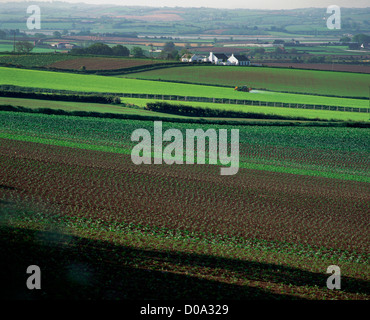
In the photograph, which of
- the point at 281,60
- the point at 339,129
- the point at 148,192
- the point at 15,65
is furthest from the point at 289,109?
the point at 281,60

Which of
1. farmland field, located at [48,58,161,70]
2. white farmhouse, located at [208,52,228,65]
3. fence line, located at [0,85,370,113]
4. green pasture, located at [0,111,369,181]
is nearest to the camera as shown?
green pasture, located at [0,111,369,181]

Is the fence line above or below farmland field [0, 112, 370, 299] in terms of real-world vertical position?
above

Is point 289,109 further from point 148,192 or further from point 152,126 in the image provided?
point 148,192

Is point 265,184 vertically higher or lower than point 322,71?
lower

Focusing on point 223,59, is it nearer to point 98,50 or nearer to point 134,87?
point 98,50

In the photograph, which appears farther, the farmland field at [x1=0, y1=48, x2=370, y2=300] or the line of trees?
the line of trees

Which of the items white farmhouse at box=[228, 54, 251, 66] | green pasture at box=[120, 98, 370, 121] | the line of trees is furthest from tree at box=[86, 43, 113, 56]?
green pasture at box=[120, 98, 370, 121]

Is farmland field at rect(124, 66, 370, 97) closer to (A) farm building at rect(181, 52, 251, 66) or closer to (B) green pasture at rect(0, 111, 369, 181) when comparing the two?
(A) farm building at rect(181, 52, 251, 66)
